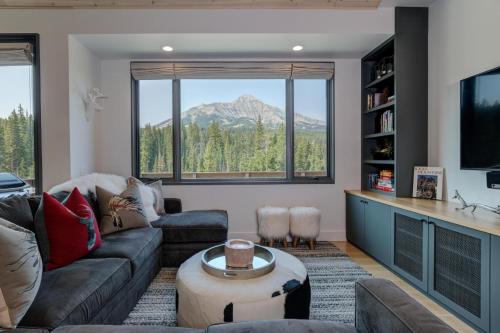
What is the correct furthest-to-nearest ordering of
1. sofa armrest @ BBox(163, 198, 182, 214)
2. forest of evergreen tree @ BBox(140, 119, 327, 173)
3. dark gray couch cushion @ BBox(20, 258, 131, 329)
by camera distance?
1. forest of evergreen tree @ BBox(140, 119, 327, 173)
2. sofa armrest @ BBox(163, 198, 182, 214)
3. dark gray couch cushion @ BBox(20, 258, 131, 329)

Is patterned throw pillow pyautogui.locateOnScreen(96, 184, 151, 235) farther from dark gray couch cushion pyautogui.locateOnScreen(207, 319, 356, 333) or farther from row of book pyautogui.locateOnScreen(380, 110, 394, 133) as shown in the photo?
row of book pyautogui.locateOnScreen(380, 110, 394, 133)

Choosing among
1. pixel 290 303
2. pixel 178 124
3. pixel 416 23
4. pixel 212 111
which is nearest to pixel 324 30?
pixel 416 23

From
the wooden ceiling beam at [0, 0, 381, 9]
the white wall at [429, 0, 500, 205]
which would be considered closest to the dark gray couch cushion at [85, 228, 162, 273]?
the wooden ceiling beam at [0, 0, 381, 9]

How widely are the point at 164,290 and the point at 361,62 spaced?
11.6ft

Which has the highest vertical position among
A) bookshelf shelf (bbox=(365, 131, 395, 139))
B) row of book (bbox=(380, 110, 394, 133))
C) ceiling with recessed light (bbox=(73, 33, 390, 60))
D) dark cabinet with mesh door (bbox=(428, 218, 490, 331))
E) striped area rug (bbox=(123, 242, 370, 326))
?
ceiling with recessed light (bbox=(73, 33, 390, 60))

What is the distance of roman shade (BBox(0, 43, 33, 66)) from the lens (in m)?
3.04

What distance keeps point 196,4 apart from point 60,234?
255 centimetres

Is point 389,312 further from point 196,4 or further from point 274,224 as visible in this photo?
point 196,4

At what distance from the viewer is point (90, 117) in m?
3.54

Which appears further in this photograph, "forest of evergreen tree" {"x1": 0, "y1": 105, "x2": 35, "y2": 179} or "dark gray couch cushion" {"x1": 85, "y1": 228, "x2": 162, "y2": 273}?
"forest of evergreen tree" {"x1": 0, "y1": 105, "x2": 35, "y2": 179}

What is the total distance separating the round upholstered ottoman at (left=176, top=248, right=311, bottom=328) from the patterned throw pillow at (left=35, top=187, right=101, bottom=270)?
687 mm

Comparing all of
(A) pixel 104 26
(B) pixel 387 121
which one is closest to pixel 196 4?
(A) pixel 104 26

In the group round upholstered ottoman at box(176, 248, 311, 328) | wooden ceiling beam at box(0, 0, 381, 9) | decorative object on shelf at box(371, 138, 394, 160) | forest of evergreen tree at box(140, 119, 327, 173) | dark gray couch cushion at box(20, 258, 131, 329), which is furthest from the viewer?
forest of evergreen tree at box(140, 119, 327, 173)

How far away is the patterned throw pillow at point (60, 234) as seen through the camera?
1.74 meters
